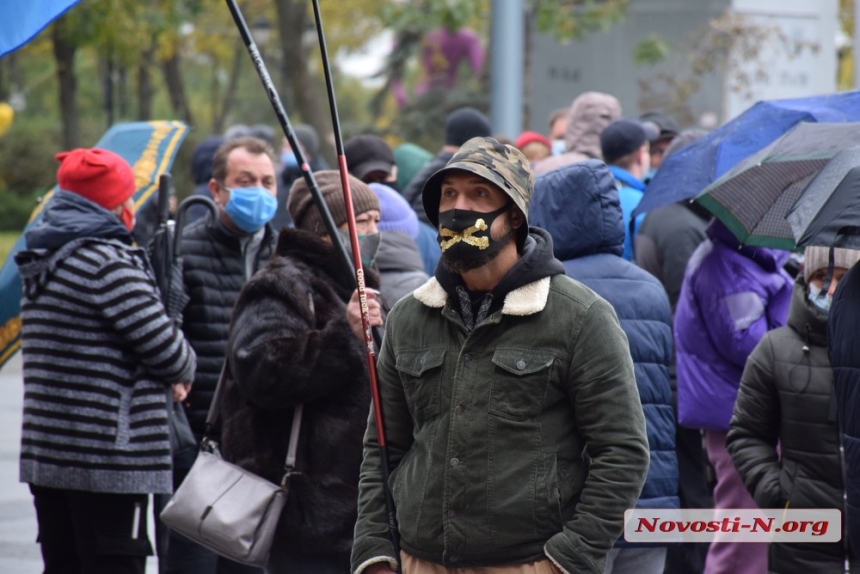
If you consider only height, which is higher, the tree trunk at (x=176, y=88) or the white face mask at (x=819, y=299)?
the white face mask at (x=819, y=299)

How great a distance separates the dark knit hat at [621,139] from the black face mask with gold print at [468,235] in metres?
4.36

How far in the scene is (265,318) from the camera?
15.2 feet

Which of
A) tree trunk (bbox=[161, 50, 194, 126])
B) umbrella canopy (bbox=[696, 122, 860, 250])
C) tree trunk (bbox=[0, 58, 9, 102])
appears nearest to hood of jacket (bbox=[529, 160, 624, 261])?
umbrella canopy (bbox=[696, 122, 860, 250])

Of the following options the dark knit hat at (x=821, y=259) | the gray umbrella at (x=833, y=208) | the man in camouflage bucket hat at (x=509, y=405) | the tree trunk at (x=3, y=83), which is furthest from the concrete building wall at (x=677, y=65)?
the tree trunk at (x=3, y=83)

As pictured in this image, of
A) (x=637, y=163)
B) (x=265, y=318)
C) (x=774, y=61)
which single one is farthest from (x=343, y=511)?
(x=774, y=61)

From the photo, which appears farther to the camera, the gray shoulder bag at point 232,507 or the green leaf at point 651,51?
the green leaf at point 651,51

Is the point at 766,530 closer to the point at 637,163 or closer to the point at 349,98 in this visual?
the point at 637,163

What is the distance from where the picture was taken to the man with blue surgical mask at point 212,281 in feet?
19.3

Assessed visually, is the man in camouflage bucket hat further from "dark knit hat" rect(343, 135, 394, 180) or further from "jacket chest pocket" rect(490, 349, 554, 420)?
"dark knit hat" rect(343, 135, 394, 180)

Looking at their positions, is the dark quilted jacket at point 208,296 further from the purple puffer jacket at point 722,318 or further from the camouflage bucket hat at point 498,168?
the camouflage bucket hat at point 498,168

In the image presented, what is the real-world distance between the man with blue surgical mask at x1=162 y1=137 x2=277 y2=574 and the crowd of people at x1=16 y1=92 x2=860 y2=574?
1 centimetres

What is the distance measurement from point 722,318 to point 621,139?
2.10 m

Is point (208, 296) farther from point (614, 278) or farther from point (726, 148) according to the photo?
point (726, 148)

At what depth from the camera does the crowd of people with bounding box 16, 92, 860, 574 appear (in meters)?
3.44
